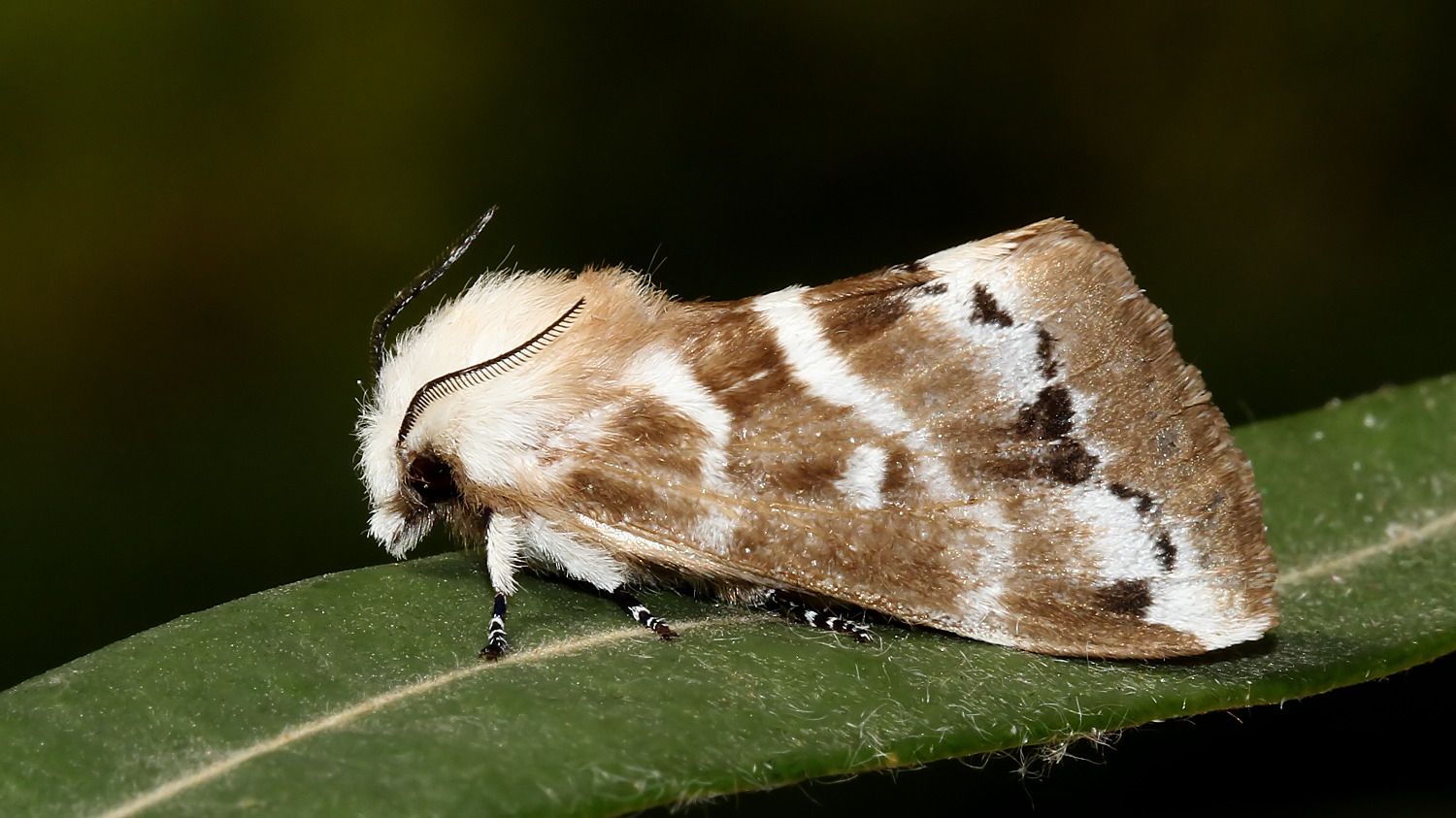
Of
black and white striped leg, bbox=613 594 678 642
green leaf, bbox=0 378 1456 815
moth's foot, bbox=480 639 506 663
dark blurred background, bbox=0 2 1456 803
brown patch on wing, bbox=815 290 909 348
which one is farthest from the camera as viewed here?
dark blurred background, bbox=0 2 1456 803

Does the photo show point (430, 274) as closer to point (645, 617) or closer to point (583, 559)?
point (583, 559)

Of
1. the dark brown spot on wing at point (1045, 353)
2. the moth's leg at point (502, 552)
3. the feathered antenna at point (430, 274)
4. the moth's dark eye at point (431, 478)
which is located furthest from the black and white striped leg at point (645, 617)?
the dark brown spot on wing at point (1045, 353)

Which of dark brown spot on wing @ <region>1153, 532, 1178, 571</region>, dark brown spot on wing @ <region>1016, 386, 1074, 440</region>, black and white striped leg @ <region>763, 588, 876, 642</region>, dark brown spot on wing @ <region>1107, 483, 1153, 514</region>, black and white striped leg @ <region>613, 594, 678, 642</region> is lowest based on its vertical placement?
black and white striped leg @ <region>763, 588, 876, 642</region>

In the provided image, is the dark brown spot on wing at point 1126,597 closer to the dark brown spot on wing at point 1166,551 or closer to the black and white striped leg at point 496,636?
the dark brown spot on wing at point 1166,551

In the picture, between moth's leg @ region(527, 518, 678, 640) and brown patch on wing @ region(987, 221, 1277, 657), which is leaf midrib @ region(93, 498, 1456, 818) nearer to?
moth's leg @ region(527, 518, 678, 640)

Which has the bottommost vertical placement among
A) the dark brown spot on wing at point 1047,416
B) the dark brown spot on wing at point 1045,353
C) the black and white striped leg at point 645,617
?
the black and white striped leg at point 645,617

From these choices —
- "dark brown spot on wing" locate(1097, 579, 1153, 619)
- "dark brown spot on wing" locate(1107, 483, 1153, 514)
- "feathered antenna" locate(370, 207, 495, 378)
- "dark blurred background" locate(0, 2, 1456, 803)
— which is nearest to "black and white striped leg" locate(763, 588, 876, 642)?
"dark brown spot on wing" locate(1097, 579, 1153, 619)

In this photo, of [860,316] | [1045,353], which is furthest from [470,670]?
[1045,353]

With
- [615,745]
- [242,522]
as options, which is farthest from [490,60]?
[615,745]
